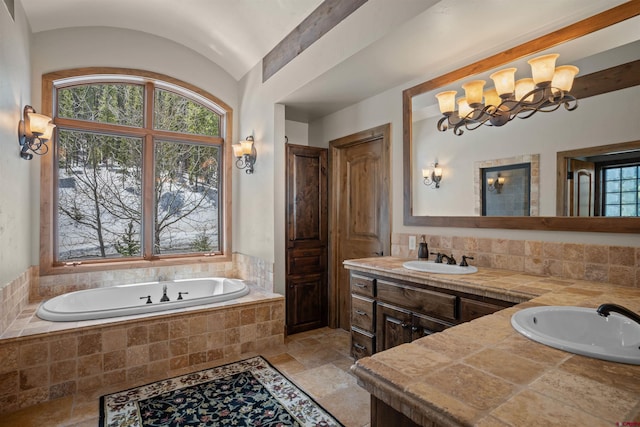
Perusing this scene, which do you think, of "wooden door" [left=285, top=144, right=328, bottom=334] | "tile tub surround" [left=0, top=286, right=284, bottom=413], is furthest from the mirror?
"tile tub surround" [left=0, top=286, right=284, bottom=413]

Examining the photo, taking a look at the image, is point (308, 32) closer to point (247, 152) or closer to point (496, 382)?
point (247, 152)

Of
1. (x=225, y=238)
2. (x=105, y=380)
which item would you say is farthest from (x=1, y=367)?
(x=225, y=238)

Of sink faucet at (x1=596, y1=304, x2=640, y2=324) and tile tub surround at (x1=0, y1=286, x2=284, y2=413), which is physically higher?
sink faucet at (x1=596, y1=304, x2=640, y2=324)

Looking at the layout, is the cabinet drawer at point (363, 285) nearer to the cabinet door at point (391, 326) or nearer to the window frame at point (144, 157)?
the cabinet door at point (391, 326)

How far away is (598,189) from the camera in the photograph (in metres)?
1.91

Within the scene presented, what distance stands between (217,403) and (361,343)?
1.17 m

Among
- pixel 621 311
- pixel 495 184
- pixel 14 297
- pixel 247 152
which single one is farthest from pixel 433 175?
pixel 14 297

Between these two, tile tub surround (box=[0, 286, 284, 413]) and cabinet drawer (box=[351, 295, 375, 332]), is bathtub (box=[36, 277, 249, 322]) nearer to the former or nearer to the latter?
tile tub surround (box=[0, 286, 284, 413])

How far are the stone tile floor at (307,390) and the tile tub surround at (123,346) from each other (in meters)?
0.09

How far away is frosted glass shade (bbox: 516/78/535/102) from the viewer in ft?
6.85

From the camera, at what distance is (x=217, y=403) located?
91.7 inches

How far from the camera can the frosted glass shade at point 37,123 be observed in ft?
9.14

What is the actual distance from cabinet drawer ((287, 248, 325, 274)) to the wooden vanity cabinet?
1.04 m

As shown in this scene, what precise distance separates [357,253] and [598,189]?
7.17ft
